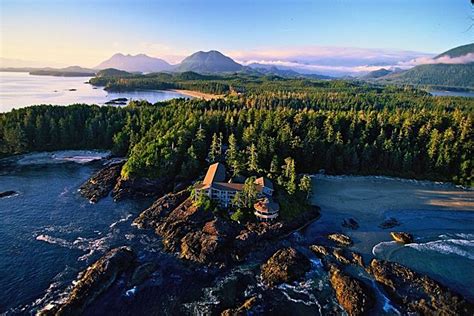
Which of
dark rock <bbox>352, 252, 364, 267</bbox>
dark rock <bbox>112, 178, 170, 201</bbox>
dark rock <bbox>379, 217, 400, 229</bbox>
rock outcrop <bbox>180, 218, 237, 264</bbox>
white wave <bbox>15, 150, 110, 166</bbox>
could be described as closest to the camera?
rock outcrop <bbox>180, 218, 237, 264</bbox>

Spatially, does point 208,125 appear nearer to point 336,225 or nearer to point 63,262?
point 336,225

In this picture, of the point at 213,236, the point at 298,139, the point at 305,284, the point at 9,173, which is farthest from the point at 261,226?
the point at 9,173

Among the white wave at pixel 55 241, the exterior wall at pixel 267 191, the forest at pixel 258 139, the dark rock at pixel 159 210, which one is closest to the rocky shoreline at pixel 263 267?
the dark rock at pixel 159 210

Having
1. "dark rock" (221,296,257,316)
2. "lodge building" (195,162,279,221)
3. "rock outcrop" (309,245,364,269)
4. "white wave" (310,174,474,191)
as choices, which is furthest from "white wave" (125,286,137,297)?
"white wave" (310,174,474,191)

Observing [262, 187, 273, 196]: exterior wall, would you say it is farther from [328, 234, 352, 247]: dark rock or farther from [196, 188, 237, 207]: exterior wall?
[328, 234, 352, 247]: dark rock

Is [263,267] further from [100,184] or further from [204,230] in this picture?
[100,184]

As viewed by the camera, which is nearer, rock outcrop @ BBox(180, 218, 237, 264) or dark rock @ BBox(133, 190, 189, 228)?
rock outcrop @ BBox(180, 218, 237, 264)
